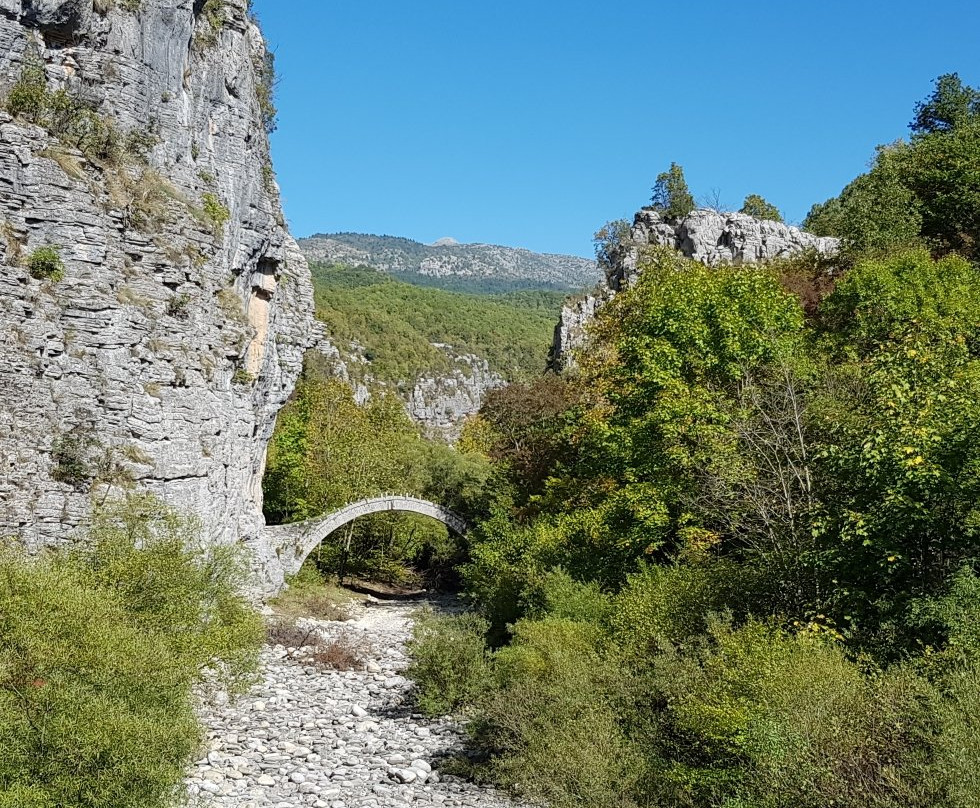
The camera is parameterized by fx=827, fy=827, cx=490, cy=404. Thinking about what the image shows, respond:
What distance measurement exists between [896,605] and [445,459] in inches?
1184

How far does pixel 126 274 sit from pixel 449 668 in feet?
38.5

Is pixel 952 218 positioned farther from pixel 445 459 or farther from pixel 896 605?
pixel 896 605

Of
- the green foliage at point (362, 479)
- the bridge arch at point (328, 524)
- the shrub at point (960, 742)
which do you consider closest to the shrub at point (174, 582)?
the shrub at point (960, 742)

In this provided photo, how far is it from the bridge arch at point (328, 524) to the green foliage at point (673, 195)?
84.2ft

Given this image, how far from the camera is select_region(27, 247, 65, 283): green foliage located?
53.4 feet

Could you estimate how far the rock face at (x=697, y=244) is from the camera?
4234cm

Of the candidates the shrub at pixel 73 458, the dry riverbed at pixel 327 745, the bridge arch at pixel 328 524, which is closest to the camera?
the dry riverbed at pixel 327 745

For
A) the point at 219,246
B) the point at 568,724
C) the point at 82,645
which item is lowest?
the point at 568,724

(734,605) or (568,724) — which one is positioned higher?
(734,605)

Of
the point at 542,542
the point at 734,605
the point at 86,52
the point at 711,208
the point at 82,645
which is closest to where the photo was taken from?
the point at 82,645

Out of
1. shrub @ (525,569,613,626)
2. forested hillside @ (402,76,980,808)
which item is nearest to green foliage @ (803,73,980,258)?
forested hillside @ (402,76,980,808)

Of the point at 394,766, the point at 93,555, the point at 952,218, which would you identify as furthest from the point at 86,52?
the point at 952,218

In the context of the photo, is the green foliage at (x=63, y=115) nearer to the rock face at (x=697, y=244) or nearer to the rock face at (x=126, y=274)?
the rock face at (x=126, y=274)

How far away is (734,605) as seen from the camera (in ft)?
48.8
